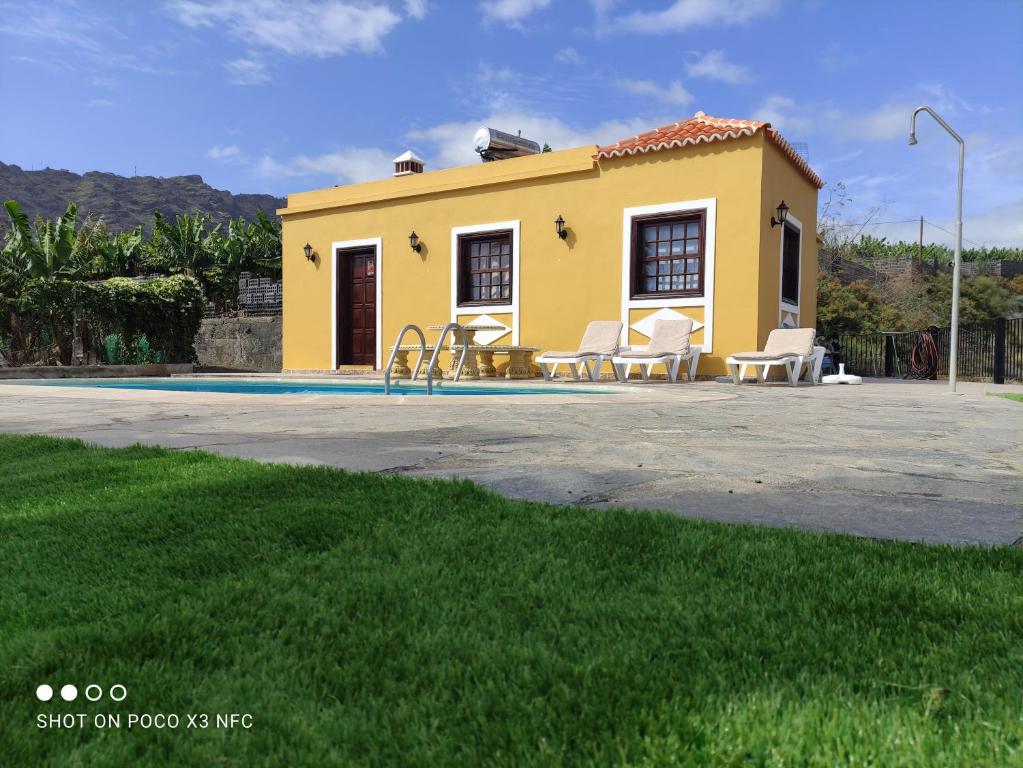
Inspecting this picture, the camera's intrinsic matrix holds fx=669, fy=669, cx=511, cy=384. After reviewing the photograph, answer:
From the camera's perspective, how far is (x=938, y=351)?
14977mm

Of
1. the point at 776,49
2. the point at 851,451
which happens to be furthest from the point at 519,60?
the point at 851,451

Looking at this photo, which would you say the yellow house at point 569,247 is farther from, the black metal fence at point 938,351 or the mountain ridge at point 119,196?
the mountain ridge at point 119,196

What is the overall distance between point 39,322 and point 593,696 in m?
17.8

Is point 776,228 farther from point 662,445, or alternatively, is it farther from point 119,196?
point 119,196

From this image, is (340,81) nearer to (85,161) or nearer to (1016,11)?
(1016,11)

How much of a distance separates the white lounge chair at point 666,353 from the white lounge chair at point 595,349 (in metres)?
0.22

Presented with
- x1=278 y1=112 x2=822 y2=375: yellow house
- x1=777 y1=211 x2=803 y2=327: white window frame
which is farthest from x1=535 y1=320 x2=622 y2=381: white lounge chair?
x1=777 y1=211 x2=803 y2=327: white window frame

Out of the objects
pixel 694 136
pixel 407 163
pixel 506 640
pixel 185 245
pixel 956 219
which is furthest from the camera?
pixel 185 245

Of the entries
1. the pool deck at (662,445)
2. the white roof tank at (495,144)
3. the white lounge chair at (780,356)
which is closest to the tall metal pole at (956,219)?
the white lounge chair at (780,356)

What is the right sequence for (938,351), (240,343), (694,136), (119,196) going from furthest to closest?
1. (119,196)
2. (240,343)
3. (938,351)
4. (694,136)

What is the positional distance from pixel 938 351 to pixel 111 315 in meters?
18.6

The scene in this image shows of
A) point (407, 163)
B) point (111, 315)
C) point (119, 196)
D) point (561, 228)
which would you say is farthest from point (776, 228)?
point (119, 196)

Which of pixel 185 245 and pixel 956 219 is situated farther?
pixel 185 245

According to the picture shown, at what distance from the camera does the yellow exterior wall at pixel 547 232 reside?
10555 mm
